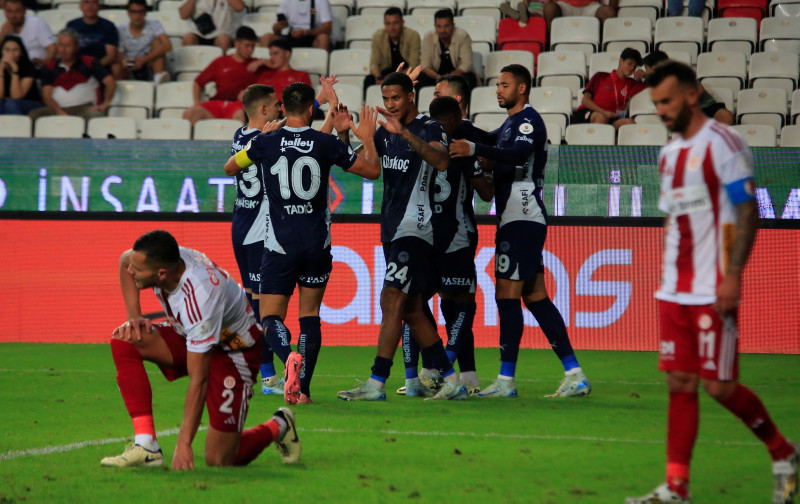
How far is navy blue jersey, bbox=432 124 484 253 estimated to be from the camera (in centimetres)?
738

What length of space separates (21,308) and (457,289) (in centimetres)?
589

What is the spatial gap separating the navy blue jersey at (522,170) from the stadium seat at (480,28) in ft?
23.2

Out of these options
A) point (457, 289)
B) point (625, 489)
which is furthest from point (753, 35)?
point (625, 489)

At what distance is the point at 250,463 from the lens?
524 centimetres

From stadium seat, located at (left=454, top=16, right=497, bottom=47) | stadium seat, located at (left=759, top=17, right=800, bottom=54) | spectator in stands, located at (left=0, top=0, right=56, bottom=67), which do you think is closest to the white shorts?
stadium seat, located at (left=454, top=16, right=497, bottom=47)

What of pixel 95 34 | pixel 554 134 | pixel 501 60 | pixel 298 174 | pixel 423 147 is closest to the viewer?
pixel 423 147

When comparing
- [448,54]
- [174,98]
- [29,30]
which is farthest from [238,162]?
[29,30]

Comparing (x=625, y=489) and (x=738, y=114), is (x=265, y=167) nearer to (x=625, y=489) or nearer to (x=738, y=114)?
(x=625, y=489)

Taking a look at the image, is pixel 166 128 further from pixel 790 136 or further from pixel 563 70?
pixel 790 136

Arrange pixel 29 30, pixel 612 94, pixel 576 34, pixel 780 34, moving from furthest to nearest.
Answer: pixel 29 30 < pixel 576 34 < pixel 780 34 < pixel 612 94

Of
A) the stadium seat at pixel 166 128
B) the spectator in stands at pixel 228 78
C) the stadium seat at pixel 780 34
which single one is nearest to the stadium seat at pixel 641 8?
the stadium seat at pixel 780 34

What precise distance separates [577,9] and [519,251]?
8.43 m

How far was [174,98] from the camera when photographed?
563 inches

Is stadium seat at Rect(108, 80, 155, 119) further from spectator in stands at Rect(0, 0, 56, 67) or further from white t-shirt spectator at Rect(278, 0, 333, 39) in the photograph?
white t-shirt spectator at Rect(278, 0, 333, 39)
